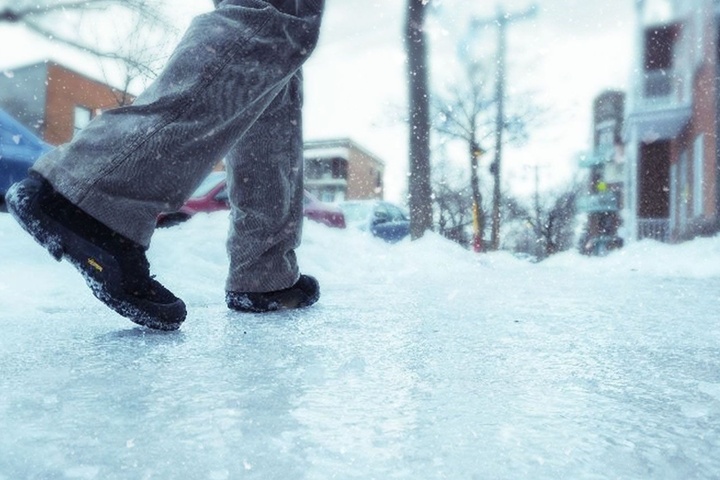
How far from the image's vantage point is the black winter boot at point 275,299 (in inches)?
61.5

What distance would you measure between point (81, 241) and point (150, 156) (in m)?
0.18

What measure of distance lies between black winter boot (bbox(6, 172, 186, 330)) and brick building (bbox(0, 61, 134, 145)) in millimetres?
24777

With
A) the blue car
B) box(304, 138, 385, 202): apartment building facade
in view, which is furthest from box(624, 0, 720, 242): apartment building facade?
box(304, 138, 385, 202): apartment building facade

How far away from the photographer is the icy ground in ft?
1.73

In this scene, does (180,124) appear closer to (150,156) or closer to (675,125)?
(150,156)

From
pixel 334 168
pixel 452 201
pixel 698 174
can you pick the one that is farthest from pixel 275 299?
pixel 334 168

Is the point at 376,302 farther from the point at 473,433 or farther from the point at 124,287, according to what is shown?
the point at 473,433

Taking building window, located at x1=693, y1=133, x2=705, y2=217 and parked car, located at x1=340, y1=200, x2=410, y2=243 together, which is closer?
building window, located at x1=693, y1=133, x2=705, y2=217

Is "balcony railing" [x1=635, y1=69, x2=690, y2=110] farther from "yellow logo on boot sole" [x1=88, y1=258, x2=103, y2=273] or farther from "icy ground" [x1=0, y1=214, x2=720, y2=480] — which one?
"yellow logo on boot sole" [x1=88, y1=258, x2=103, y2=273]

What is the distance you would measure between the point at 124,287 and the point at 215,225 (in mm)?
2832

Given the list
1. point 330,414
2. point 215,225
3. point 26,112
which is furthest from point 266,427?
point 26,112

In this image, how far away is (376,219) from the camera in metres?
12.3

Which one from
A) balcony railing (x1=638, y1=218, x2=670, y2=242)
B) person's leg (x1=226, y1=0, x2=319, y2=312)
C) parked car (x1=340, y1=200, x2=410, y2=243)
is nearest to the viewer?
person's leg (x1=226, y1=0, x2=319, y2=312)

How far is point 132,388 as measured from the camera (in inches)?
30.0
